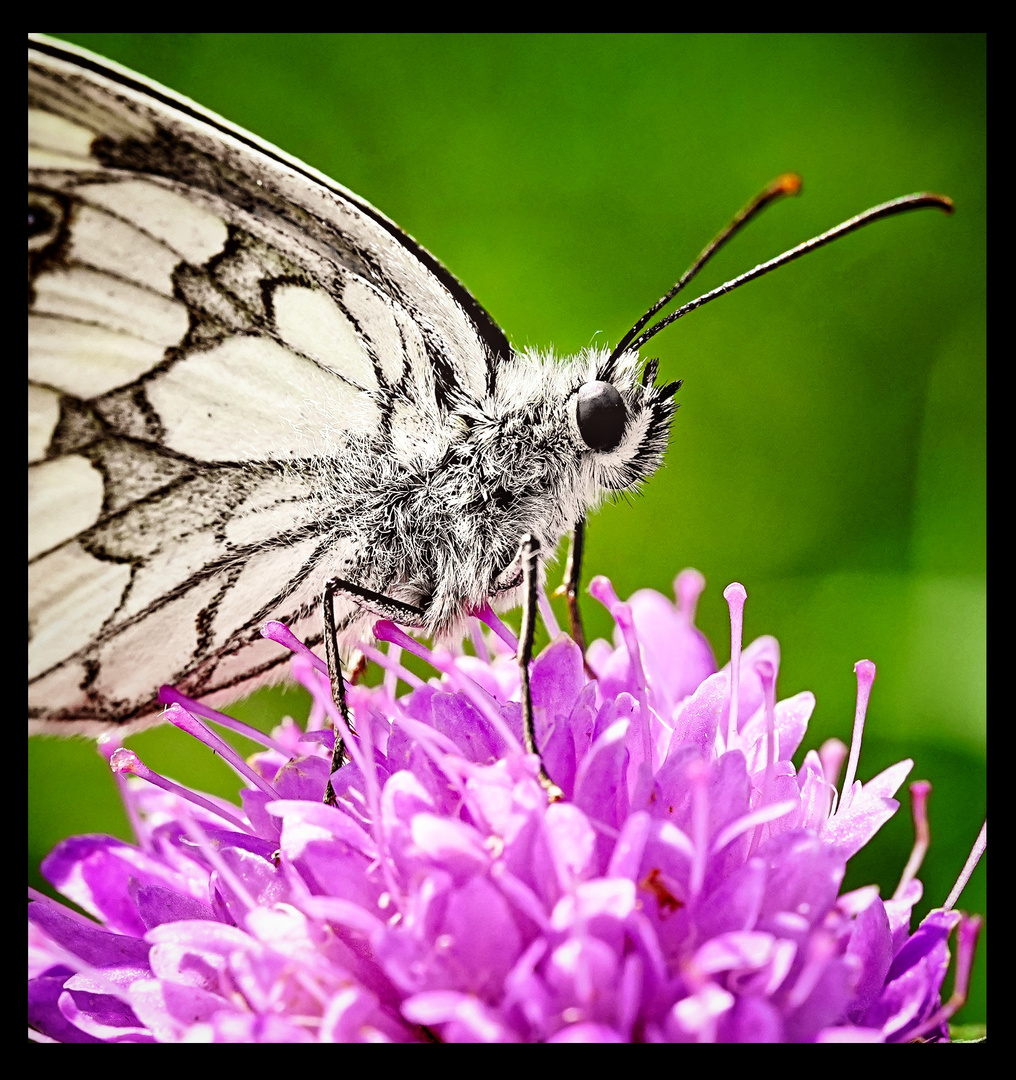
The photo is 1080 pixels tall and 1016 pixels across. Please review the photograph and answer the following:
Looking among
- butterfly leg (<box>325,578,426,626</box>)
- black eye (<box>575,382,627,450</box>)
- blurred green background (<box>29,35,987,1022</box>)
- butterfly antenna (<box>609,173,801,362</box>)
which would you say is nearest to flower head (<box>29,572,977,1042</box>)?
butterfly leg (<box>325,578,426,626</box>)

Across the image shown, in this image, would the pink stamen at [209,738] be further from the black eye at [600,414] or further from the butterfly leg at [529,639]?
the black eye at [600,414]

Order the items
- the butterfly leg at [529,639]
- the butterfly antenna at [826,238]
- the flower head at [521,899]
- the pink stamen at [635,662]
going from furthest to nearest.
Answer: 1. the butterfly antenna at [826,238]
2. the pink stamen at [635,662]
3. the butterfly leg at [529,639]
4. the flower head at [521,899]

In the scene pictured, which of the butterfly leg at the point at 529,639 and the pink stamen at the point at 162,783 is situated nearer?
the butterfly leg at the point at 529,639

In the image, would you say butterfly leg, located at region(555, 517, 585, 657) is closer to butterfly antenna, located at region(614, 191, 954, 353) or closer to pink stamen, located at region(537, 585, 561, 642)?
pink stamen, located at region(537, 585, 561, 642)

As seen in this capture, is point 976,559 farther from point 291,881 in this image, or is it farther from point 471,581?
point 291,881

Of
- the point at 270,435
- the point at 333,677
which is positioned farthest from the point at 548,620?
the point at 270,435

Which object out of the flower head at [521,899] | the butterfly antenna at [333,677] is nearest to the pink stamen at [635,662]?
the flower head at [521,899]
